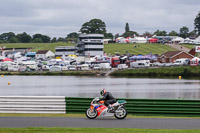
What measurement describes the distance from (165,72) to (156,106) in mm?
73827

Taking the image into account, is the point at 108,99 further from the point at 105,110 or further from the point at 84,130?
the point at 84,130

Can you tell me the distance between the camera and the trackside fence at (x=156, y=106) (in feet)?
71.9

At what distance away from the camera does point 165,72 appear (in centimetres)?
9506

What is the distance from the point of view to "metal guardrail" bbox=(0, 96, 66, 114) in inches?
885

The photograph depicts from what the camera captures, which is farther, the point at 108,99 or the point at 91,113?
the point at 91,113

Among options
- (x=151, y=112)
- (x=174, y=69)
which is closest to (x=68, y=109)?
(x=151, y=112)

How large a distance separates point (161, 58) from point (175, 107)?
10136 centimetres

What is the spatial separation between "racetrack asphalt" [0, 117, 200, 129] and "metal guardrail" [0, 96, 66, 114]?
4.53 ft

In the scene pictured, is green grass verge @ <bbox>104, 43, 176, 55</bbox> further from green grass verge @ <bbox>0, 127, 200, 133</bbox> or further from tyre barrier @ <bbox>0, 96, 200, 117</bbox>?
green grass verge @ <bbox>0, 127, 200, 133</bbox>

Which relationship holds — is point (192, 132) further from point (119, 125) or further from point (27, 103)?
point (27, 103)

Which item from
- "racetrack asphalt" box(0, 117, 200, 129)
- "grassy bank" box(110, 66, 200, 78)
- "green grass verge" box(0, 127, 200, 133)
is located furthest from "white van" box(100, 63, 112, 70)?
"green grass verge" box(0, 127, 200, 133)

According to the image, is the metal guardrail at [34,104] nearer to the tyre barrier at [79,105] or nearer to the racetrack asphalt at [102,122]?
the tyre barrier at [79,105]

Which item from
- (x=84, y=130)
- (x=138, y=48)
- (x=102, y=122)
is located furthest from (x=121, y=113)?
(x=138, y=48)

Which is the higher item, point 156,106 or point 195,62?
point 156,106
